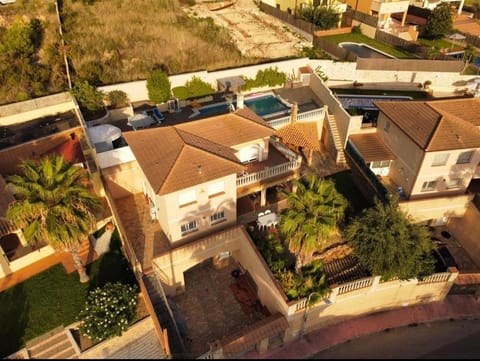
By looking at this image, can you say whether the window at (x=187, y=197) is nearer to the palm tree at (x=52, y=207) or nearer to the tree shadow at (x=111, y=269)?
the palm tree at (x=52, y=207)

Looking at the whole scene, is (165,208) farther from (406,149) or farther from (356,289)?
(406,149)

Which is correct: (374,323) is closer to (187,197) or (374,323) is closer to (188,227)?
(188,227)

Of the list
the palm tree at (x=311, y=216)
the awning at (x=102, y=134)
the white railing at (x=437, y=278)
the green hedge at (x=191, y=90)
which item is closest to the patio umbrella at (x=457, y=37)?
the green hedge at (x=191, y=90)

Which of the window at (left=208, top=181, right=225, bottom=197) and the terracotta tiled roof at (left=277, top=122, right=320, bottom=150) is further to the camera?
the terracotta tiled roof at (left=277, top=122, right=320, bottom=150)

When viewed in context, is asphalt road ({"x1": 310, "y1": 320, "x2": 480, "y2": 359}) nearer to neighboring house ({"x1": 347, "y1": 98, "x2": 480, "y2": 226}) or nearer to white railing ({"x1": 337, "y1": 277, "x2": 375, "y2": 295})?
white railing ({"x1": 337, "y1": 277, "x2": 375, "y2": 295})

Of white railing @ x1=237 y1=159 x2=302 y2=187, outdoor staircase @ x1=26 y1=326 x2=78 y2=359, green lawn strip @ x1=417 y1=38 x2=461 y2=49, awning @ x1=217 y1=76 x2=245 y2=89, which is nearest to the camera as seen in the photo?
outdoor staircase @ x1=26 y1=326 x2=78 y2=359

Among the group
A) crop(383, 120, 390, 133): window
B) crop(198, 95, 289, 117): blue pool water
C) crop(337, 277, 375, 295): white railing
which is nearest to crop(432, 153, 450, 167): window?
crop(383, 120, 390, 133): window
